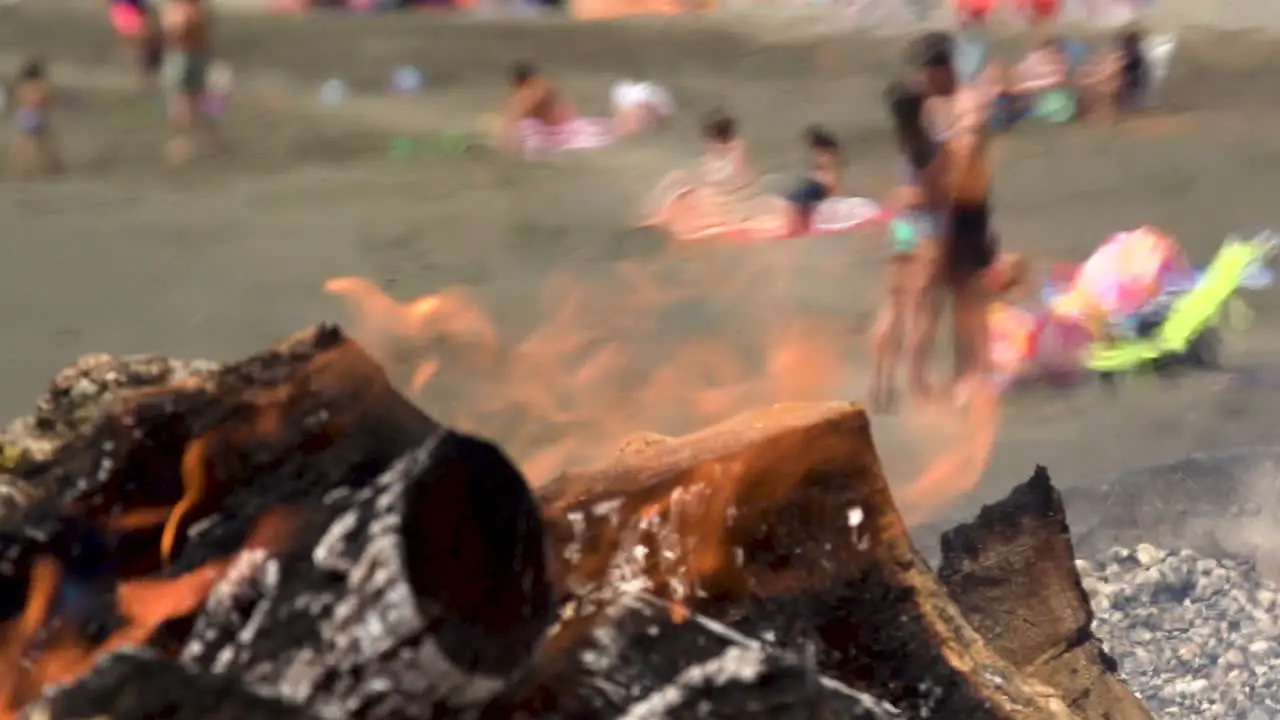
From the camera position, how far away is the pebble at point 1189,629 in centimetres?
126

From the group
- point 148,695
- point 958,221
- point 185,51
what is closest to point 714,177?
point 958,221

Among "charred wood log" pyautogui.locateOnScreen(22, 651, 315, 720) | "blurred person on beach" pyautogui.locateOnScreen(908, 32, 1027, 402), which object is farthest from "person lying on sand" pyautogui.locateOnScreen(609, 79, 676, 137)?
"charred wood log" pyautogui.locateOnScreen(22, 651, 315, 720)

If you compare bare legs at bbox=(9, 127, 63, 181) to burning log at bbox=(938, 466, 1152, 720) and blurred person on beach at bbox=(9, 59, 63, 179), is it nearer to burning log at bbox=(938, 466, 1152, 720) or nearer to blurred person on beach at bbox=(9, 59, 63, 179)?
blurred person on beach at bbox=(9, 59, 63, 179)

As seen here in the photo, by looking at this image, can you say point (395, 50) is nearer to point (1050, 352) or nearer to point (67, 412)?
point (67, 412)

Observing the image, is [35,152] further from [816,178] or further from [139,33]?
[816,178]

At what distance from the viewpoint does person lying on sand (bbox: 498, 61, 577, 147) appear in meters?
1.24

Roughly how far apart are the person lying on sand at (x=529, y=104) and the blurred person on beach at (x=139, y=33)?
32 cm

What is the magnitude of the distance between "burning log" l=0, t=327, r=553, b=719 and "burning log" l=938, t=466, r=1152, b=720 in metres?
0.43

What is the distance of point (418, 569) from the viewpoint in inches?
20.9

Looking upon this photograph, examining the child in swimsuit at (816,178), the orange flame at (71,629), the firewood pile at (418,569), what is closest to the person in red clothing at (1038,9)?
the child in swimsuit at (816,178)

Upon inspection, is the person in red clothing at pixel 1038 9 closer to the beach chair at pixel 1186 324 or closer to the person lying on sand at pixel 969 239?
the person lying on sand at pixel 969 239

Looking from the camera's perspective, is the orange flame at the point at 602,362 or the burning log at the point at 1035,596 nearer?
the burning log at the point at 1035,596

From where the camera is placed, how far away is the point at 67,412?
716 mm

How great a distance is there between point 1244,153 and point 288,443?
1267 mm
